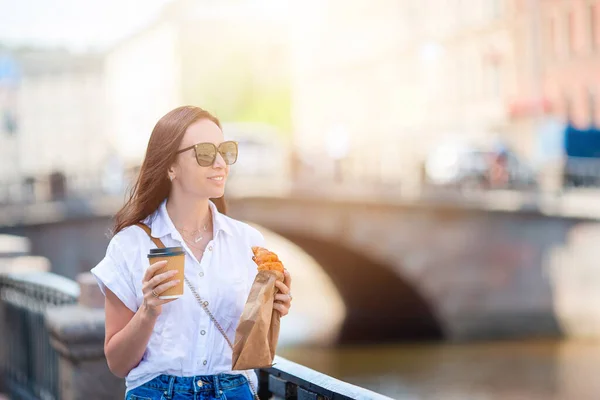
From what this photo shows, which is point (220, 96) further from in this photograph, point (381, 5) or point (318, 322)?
point (318, 322)

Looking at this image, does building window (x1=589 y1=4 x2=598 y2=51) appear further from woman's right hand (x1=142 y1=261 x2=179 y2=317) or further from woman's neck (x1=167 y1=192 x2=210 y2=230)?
woman's right hand (x1=142 y1=261 x2=179 y2=317)

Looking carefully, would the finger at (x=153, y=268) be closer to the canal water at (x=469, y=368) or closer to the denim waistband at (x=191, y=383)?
the denim waistband at (x=191, y=383)

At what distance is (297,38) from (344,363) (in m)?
40.1

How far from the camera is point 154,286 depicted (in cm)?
265

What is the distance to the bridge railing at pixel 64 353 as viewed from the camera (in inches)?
136

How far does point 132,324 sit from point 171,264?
230 mm

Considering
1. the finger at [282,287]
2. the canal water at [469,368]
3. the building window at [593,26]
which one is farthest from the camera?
the building window at [593,26]

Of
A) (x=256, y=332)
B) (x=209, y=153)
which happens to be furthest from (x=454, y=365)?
(x=256, y=332)

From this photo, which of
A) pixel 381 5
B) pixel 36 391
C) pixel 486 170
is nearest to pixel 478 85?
pixel 381 5

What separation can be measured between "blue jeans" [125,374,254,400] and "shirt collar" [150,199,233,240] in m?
0.36

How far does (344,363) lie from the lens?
2102 cm

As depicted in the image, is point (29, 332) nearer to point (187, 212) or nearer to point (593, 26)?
point (187, 212)

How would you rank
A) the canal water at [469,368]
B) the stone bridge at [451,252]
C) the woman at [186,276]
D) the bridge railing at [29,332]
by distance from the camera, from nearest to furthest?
1. the woman at [186,276]
2. the bridge railing at [29,332]
3. the canal water at [469,368]
4. the stone bridge at [451,252]

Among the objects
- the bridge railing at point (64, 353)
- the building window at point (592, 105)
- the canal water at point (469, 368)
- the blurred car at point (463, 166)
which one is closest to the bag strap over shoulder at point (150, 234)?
the bridge railing at point (64, 353)
